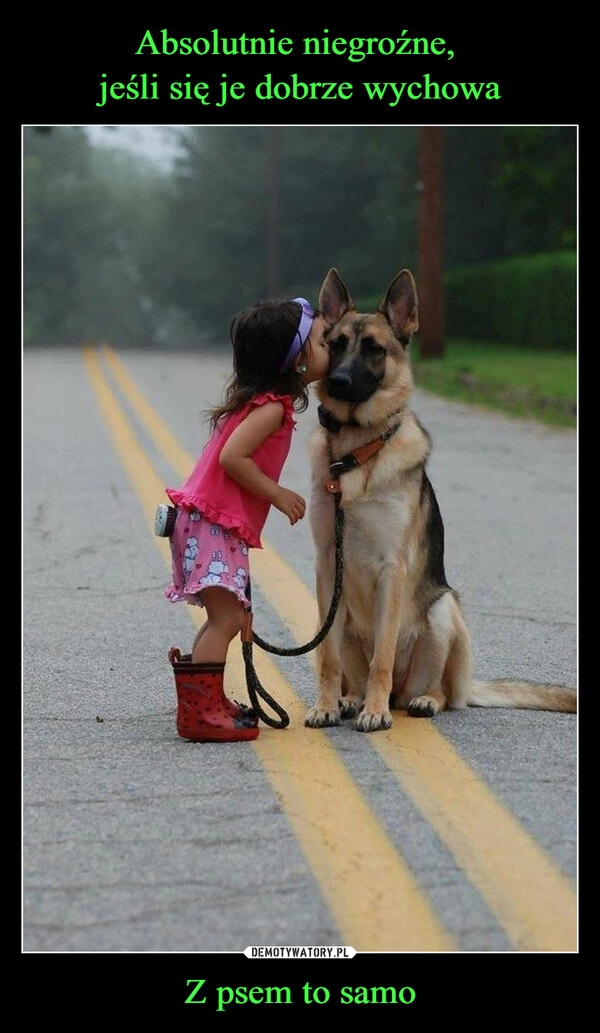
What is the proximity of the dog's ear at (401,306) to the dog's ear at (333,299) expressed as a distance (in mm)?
138

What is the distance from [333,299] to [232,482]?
82 cm

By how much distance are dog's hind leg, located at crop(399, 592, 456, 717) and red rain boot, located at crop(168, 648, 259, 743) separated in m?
0.78

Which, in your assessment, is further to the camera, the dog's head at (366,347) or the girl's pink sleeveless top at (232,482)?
the dog's head at (366,347)

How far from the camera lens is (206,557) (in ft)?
17.2

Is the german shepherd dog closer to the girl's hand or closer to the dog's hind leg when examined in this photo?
the dog's hind leg

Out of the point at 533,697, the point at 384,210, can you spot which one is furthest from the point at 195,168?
the point at 533,697

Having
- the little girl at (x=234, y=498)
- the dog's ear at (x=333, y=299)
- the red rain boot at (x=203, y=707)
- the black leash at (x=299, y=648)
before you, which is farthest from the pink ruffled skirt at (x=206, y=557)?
the dog's ear at (x=333, y=299)

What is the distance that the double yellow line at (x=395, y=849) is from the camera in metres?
3.44

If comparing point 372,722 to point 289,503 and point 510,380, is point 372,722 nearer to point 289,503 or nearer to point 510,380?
point 289,503

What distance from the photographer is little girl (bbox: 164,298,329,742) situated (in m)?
5.13

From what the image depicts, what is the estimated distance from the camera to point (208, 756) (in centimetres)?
493

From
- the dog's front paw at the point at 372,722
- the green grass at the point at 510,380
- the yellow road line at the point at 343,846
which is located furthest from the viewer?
the green grass at the point at 510,380

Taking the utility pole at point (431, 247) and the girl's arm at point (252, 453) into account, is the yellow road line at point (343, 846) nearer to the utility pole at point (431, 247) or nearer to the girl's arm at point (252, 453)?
the girl's arm at point (252, 453)
